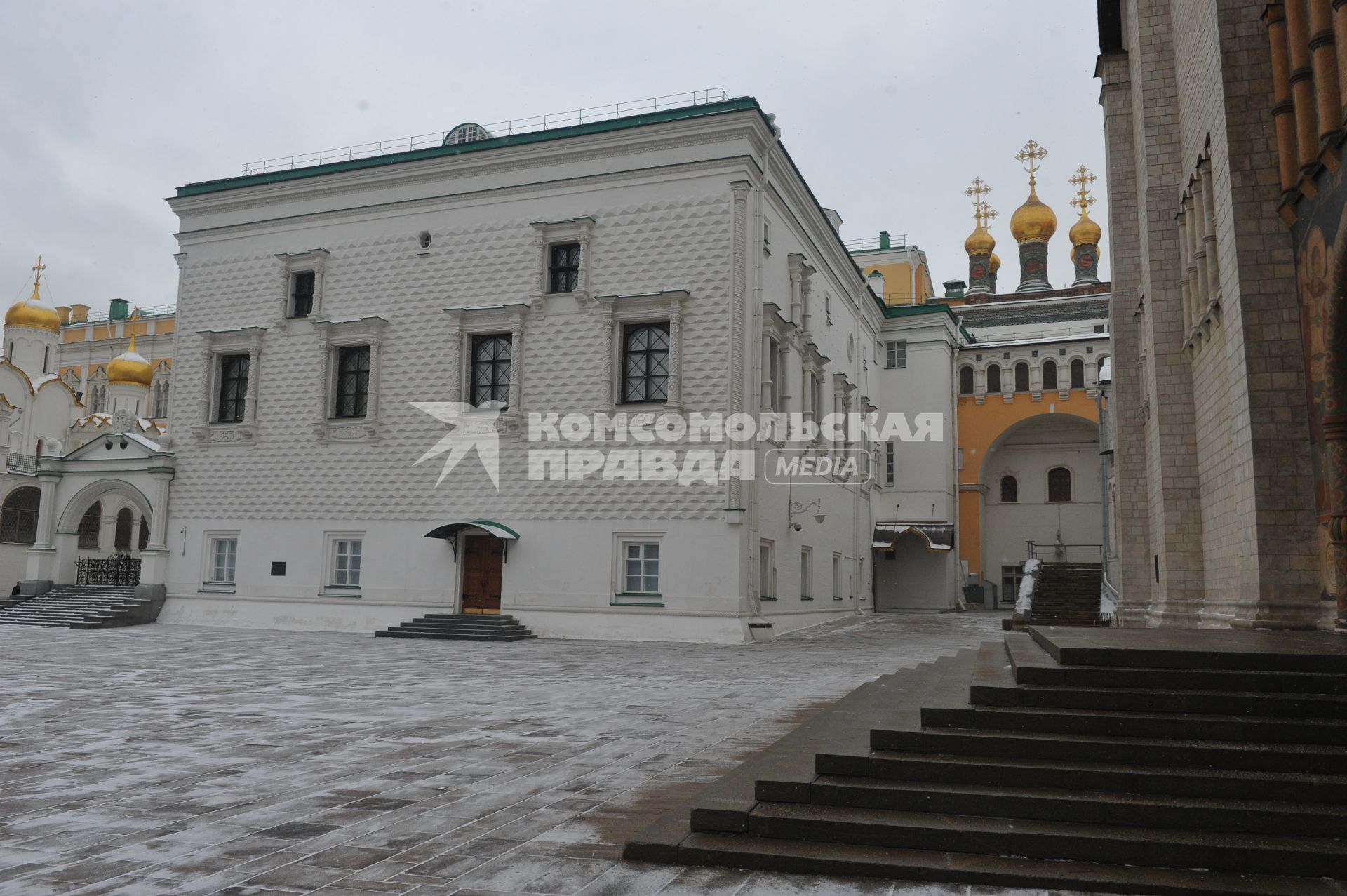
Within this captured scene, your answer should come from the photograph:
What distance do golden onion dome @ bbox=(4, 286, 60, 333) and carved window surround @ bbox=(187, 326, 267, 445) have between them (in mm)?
23345

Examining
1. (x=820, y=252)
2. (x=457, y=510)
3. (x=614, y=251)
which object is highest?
(x=820, y=252)

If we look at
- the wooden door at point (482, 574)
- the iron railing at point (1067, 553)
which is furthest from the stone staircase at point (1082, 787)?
the iron railing at point (1067, 553)

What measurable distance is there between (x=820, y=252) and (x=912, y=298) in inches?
551

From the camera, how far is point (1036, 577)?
28156mm

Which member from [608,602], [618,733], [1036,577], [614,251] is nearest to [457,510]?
[608,602]

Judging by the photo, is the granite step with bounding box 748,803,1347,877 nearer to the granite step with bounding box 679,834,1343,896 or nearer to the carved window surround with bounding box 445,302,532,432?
the granite step with bounding box 679,834,1343,896

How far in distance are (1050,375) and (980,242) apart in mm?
18089

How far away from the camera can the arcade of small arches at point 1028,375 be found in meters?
33.4

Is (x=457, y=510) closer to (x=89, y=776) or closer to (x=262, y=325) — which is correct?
(x=262, y=325)

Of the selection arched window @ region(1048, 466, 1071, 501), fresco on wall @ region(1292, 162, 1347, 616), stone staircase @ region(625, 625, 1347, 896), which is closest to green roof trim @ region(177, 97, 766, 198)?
fresco on wall @ region(1292, 162, 1347, 616)

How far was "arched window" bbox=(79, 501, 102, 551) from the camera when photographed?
3391cm

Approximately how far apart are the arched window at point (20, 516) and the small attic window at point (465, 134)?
1630 centimetres

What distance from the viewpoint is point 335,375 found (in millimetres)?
22984

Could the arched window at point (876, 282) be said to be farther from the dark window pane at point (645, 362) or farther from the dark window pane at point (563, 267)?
the dark window pane at point (645, 362)
